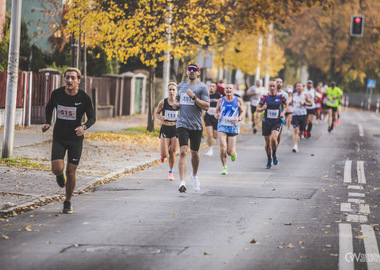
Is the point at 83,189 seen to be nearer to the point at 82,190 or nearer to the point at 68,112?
the point at 82,190

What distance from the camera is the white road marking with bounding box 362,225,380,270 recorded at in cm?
695

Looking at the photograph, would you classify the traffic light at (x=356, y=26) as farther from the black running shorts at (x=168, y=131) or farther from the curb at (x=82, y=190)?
the black running shorts at (x=168, y=131)

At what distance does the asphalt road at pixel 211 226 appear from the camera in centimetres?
690

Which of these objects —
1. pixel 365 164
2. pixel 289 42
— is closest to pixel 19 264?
pixel 365 164

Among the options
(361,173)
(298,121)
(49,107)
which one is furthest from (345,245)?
(298,121)

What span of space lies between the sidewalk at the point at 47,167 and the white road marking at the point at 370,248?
4.17m

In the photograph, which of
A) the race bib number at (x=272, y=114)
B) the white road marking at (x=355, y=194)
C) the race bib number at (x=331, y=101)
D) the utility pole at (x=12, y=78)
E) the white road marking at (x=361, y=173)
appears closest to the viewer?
the white road marking at (x=355, y=194)

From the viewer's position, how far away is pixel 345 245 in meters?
7.74

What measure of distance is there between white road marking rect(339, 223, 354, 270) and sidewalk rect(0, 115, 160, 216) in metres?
3.91

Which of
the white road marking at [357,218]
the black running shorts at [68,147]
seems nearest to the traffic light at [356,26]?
the white road marking at [357,218]

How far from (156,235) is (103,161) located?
796cm

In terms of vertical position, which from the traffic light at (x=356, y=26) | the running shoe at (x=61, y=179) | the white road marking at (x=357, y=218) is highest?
the traffic light at (x=356, y=26)

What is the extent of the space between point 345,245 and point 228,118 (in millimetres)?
6853

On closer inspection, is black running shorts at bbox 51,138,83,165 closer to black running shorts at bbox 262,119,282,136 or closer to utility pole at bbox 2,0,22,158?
utility pole at bbox 2,0,22,158
